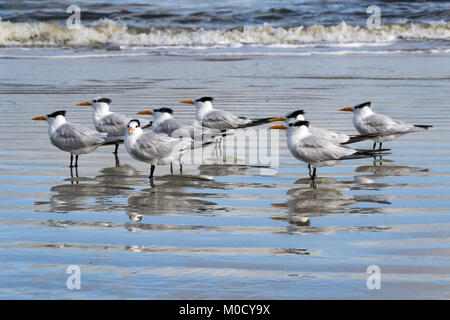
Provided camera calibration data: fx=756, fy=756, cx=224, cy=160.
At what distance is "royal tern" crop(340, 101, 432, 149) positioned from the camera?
8.71 m

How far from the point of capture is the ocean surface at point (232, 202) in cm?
445

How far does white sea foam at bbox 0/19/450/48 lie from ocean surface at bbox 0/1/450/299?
9.48m

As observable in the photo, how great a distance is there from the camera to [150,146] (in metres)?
7.34

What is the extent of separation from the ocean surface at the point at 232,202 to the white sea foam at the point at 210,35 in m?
9.48

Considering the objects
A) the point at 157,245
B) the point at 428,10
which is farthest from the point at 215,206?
the point at 428,10

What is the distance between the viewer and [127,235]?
5367 millimetres

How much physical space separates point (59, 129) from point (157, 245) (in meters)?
3.27

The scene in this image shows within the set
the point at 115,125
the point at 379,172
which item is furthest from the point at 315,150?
the point at 115,125

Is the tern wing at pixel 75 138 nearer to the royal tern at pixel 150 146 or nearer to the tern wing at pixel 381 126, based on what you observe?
the royal tern at pixel 150 146

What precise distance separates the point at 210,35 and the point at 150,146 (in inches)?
841
